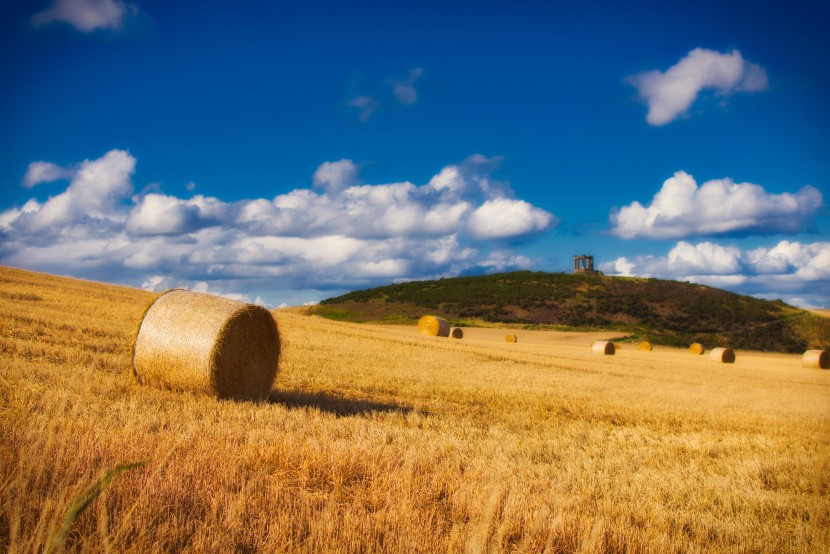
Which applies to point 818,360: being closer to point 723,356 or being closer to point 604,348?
point 723,356

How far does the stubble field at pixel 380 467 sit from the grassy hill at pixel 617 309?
5367 centimetres

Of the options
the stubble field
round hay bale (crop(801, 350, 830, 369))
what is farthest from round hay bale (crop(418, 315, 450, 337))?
the stubble field

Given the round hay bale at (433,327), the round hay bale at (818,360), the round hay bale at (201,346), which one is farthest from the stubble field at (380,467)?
the round hay bale at (818,360)

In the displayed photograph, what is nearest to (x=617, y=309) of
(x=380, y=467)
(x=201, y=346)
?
(x=201, y=346)

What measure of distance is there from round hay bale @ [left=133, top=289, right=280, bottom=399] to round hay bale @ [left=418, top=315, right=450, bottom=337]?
2856 centimetres

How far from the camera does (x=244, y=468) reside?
4742 mm

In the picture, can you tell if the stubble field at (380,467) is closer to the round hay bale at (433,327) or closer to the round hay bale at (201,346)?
the round hay bale at (201,346)

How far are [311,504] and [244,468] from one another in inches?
34.7

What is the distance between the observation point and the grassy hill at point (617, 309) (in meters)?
66.9

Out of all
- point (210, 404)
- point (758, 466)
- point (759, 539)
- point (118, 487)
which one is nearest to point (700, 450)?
point (758, 466)

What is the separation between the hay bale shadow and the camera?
9078mm

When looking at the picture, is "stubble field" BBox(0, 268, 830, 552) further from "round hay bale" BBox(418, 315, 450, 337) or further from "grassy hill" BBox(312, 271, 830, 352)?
"grassy hill" BBox(312, 271, 830, 352)

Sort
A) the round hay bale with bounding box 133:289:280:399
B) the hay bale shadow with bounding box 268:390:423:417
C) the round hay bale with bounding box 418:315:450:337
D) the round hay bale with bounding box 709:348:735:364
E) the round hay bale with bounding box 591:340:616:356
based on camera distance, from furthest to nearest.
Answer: the round hay bale with bounding box 418:315:450:337, the round hay bale with bounding box 709:348:735:364, the round hay bale with bounding box 591:340:616:356, the round hay bale with bounding box 133:289:280:399, the hay bale shadow with bounding box 268:390:423:417

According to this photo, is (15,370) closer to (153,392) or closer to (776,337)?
(153,392)
